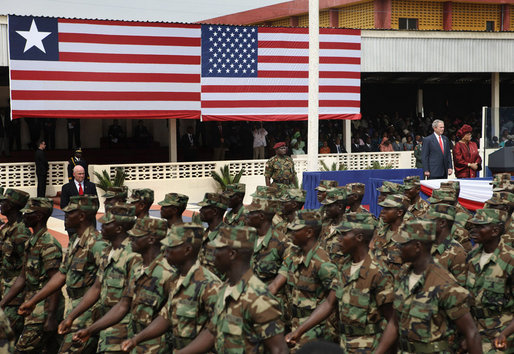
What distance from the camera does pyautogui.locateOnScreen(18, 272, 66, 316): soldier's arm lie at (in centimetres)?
679

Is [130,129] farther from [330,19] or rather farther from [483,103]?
[483,103]

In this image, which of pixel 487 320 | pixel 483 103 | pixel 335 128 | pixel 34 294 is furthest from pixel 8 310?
pixel 483 103

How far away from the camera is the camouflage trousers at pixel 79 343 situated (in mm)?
6488

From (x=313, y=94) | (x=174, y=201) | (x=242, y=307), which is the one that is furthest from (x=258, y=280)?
(x=313, y=94)

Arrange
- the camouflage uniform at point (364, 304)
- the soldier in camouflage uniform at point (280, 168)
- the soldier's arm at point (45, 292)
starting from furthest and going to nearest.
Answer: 1. the soldier in camouflage uniform at point (280, 168)
2. the soldier's arm at point (45, 292)
3. the camouflage uniform at point (364, 304)

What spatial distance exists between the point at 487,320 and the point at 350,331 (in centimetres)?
118

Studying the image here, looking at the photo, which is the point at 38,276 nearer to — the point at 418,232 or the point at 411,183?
the point at 418,232

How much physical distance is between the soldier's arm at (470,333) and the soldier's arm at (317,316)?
3.41ft

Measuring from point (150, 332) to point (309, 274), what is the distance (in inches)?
50.2

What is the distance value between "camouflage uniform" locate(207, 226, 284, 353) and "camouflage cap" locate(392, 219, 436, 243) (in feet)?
3.26

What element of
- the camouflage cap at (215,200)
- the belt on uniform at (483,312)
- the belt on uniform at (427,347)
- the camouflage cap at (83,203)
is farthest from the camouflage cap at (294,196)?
the belt on uniform at (427,347)

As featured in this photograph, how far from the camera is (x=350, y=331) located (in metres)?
5.46

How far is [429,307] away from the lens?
4883 millimetres

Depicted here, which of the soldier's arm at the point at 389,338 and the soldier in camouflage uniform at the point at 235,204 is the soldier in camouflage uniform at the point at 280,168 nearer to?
the soldier in camouflage uniform at the point at 235,204
